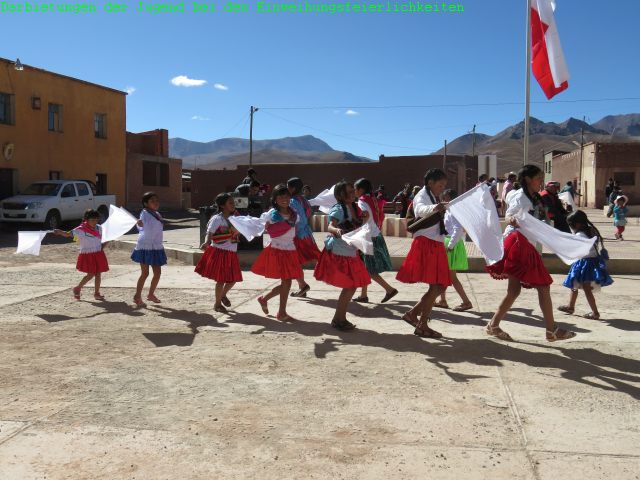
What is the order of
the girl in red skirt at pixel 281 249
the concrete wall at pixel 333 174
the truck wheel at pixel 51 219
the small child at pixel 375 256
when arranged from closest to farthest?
1. the girl in red skirt at pixel 281 249
2. the small child at pixel 375 256
3. the truck wheel at pixel 51 219
4. the concrete wall at pixel 333 174

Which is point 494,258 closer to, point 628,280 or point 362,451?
point 362,451

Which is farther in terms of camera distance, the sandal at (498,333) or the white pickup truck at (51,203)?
the white pickup truck at (51,203)

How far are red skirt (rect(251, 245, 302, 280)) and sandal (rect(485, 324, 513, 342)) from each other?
2103mm

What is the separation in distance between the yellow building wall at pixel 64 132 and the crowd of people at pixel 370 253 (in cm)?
1812

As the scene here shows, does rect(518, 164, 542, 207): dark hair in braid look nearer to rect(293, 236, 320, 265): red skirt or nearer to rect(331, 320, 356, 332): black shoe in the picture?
rect(331, 320, 356, 332): black shoe

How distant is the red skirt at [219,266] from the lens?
7336 mm

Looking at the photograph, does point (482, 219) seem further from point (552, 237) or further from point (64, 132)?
point (64, 132)

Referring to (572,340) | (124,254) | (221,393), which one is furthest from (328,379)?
(124,254)

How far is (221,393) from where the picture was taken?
4336mm

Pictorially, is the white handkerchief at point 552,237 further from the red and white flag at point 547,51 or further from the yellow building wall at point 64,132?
the yellow building wall at point 64,132

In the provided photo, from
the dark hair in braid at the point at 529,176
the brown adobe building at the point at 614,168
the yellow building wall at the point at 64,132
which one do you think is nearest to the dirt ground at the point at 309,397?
the dark hair in braid at the point at 529,176

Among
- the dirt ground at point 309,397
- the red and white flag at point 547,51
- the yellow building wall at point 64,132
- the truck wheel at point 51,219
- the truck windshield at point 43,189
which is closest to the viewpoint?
the dirt ground at point 309,397

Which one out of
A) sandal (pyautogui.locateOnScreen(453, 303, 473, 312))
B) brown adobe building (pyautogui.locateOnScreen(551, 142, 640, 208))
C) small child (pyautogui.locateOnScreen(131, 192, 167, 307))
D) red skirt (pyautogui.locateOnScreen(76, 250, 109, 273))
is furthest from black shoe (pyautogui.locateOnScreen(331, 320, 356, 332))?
brown adobe building (pyautogui.locateOnScreen(551, 142, 640, 208))

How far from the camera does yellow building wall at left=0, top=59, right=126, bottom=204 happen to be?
23.9 meters
